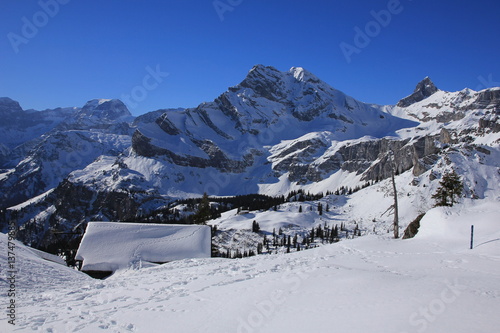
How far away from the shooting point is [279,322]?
8625mm

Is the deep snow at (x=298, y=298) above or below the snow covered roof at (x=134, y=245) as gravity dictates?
above

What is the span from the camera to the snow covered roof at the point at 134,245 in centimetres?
3259

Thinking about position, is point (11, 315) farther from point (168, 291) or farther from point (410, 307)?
point (410, 307)

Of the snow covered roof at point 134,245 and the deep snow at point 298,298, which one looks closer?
the deep snow at point 298,298

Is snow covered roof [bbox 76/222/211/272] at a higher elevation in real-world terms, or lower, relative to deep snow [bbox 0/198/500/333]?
lower

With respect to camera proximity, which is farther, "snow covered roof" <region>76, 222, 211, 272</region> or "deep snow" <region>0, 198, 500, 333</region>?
"snow covered roof" <region>76, 222, 211, 272</region>

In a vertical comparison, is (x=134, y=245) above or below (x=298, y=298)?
below

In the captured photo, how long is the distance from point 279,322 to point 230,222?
496 ft

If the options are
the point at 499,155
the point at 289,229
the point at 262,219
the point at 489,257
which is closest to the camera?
the point at 489,257

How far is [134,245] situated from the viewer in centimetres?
3409

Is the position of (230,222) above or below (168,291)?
below

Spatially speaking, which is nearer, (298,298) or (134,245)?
(298,298)

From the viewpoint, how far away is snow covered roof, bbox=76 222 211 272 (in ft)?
107

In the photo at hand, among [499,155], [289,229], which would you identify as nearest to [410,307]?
[289,229]
